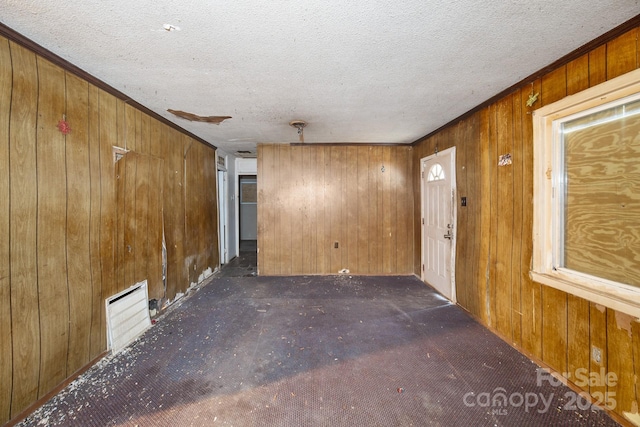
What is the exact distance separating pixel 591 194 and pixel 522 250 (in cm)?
67

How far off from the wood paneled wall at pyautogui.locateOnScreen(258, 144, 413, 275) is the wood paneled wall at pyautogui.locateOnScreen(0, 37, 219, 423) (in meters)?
1.95

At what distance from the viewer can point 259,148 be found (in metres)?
4.42

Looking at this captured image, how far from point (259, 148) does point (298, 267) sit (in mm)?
2269

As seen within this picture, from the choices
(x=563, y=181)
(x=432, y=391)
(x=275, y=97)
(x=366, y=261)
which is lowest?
(x=432, y=391)

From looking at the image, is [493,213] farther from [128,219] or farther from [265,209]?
[128,219]

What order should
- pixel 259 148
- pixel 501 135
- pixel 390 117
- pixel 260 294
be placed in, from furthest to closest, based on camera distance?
pixel 259 148 → pixel 260 294 → pixel 390 117 → pixel 501 135

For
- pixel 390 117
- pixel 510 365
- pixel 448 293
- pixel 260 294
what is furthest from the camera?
pixel 260 294

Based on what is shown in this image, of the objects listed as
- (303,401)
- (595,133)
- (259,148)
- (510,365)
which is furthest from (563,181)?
(259,148)

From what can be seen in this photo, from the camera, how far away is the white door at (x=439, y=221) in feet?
10.7

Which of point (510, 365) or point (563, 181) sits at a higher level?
point (563, 181)

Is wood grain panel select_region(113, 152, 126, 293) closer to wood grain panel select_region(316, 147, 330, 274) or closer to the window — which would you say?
wood grain panel select_region(316, 147, 330, 274)

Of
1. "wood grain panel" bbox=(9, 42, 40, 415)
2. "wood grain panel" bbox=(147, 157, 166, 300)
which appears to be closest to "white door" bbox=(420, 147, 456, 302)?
"wood grain panel" bbox=(147, 157, 166, 300)

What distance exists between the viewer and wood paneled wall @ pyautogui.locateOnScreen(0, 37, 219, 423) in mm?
1483

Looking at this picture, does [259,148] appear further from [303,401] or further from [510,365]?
[510,365]
